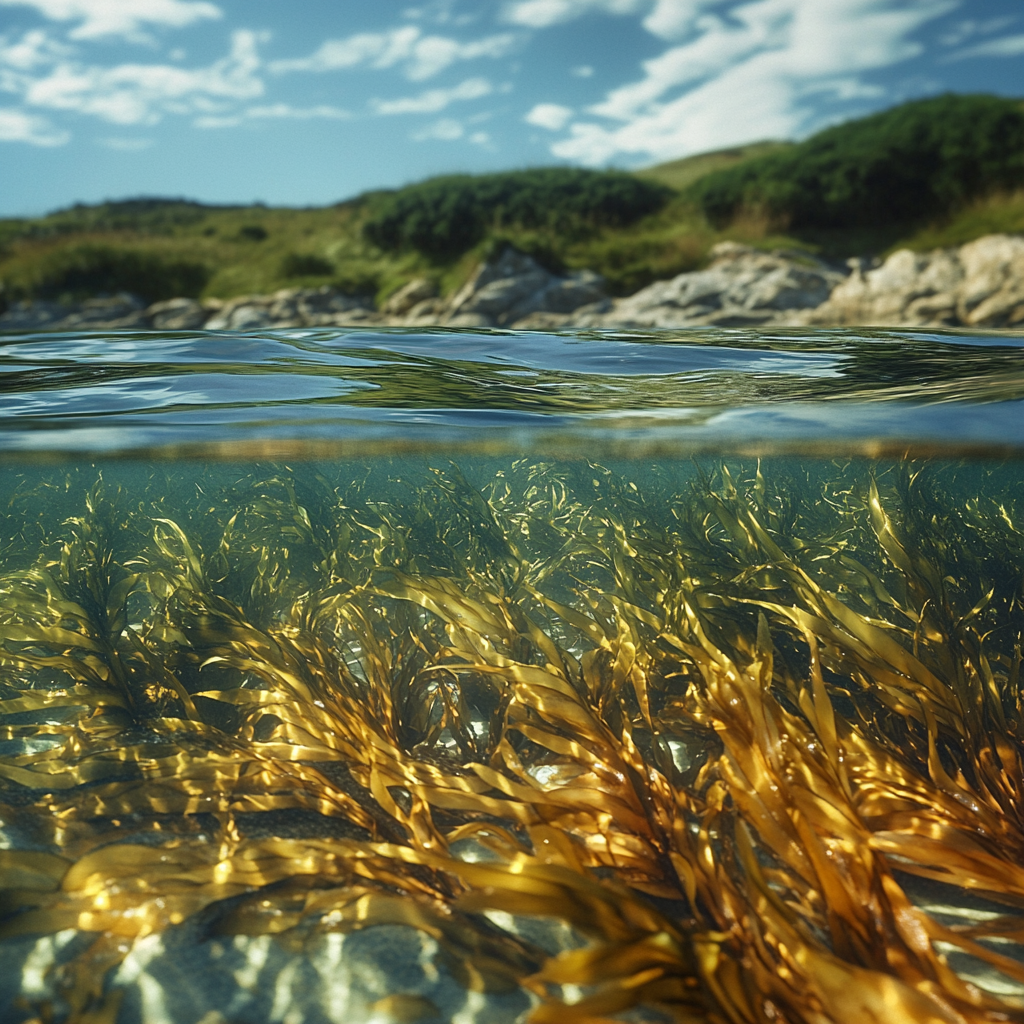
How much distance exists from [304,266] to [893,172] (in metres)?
16.6

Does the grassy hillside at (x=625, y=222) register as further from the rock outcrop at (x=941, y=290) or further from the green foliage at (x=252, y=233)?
the rock outcrop at (x=941, y=290)

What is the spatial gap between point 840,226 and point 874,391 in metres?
18.6

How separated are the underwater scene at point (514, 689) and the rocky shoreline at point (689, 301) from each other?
9990 millimetres

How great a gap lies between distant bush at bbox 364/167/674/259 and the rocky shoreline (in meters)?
3.07

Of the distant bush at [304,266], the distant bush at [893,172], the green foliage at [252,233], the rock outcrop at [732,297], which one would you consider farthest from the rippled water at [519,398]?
the green foliage at [252,233]

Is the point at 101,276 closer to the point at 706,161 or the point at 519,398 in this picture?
the point at 519,398

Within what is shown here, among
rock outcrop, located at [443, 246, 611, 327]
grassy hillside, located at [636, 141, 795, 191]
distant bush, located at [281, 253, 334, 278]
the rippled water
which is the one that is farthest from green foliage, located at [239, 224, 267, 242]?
the rippled water

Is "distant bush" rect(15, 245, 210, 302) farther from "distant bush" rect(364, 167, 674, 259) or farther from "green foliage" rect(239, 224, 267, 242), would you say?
"distant bush" rect(364, 167, 674, 259)

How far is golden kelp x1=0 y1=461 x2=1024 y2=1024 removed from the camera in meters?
1.85

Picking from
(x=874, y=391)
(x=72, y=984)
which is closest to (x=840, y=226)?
(x=874, y=391)

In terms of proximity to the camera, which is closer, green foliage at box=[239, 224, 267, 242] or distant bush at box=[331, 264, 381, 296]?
distant bush at box=[331, 264, 381, 296]

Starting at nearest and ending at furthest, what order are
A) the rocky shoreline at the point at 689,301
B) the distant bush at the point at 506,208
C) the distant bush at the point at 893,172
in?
1. the rocky shoreline at the point at 689,301
2. the distant bush at the point at 893,172
3. the distant bush at the point at 506,208

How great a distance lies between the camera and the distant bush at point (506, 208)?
21453 millimetres

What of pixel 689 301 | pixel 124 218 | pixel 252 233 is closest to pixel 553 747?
pixel 689 301
